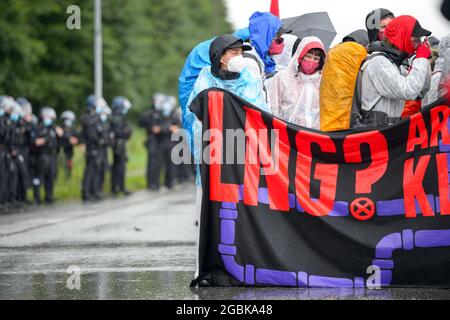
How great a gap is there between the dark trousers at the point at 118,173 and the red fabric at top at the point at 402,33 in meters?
16.9

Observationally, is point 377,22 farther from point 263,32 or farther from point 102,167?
point 102,167

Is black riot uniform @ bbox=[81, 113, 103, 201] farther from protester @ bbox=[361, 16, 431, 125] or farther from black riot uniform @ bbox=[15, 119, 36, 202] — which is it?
protester @ bbox=[361, 16, 431, 125]

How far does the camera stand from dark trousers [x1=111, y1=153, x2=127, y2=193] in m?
25.9

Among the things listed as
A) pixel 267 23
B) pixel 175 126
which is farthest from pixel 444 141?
pixel 175 126

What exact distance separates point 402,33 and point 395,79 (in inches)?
17.8

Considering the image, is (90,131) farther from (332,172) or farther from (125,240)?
(332,172)

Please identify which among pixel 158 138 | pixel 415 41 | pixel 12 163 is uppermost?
pixel 415 41

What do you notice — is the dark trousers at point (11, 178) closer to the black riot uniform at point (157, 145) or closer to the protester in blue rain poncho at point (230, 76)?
the black riot uniform at point (157, 145)

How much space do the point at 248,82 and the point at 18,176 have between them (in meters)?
12.9

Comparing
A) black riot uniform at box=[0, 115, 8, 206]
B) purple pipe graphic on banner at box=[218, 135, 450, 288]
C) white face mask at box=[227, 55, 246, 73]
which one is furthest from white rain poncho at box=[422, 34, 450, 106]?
black riot uniform at box=[0, 115, 8, 206]

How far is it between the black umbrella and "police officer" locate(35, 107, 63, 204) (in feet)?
35.6

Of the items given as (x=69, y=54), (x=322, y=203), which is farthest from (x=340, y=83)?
(x=69, y=54)

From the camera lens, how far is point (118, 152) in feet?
85.5

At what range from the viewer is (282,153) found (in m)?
9.12
